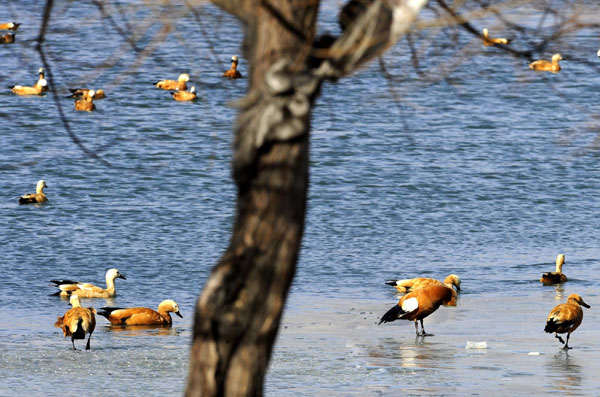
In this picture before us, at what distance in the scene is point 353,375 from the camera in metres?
12.0

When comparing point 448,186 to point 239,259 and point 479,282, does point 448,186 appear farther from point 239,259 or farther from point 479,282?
point 239,259

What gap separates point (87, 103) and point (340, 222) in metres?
11.5

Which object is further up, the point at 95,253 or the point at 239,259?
the point at 239,259

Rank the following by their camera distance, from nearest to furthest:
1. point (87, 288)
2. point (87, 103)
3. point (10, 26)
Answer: point (87, 288) < point (87, 103) < point (10, 26)

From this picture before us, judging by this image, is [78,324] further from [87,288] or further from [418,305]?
[418,305]

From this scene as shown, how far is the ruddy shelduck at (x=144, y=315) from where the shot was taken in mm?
14859

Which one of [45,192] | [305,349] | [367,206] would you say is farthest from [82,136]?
[305,349]

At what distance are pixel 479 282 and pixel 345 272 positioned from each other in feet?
6.89

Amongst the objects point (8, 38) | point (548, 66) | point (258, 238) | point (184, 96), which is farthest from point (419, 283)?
point (8, 38)

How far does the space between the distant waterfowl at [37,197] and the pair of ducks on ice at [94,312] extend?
592 centimetres

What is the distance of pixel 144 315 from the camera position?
1488 cm

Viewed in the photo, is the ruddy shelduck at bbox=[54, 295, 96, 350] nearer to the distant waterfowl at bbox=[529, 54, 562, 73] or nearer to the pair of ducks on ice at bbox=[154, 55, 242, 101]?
the pair of ducks on ice at bbox=[154, 55, 242, 101]

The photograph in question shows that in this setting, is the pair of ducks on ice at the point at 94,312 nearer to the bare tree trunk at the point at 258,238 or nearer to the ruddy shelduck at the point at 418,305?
the ruddy shelduck at the point at 418,305

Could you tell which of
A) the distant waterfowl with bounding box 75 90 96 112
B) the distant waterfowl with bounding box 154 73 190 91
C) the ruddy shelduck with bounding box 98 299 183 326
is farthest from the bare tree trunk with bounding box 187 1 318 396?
the distant waterfowl with bounding box 154 73 190 91
